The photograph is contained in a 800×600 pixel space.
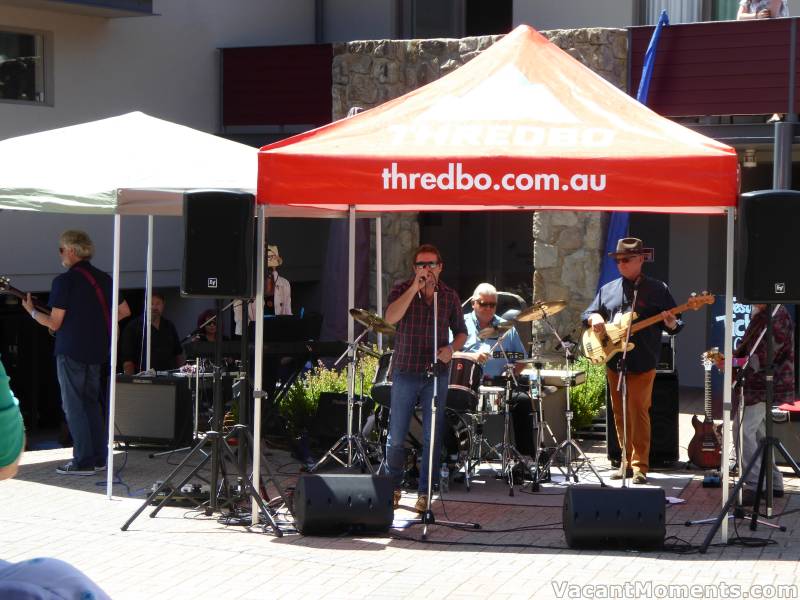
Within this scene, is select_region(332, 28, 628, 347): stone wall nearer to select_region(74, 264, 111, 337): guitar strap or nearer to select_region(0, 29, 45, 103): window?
select_region(0, 29, 45, 103): window

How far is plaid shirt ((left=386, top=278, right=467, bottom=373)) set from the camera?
8.55m

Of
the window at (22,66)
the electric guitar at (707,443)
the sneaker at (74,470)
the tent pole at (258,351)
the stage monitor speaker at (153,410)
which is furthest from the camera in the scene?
the window at (22,66)

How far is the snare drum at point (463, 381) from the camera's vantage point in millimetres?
9250

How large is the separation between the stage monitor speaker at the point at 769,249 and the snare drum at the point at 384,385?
277 centimetres

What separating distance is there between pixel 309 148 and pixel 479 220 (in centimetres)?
983

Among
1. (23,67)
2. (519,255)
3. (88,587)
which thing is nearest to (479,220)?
(519,255)

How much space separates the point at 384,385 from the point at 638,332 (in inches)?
77.4

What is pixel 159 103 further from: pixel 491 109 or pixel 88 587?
pixel 88 587

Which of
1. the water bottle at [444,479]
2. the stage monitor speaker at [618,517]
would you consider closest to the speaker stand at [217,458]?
the water bottle at [444,479]

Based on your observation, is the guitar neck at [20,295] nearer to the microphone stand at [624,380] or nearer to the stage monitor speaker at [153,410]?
the stage monitor speaker at [153,410]

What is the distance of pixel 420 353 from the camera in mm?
8555

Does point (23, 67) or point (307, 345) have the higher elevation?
point (23, 67)

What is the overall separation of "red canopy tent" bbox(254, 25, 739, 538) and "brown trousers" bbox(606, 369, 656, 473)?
181 centimetres

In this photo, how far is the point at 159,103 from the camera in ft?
53.4
